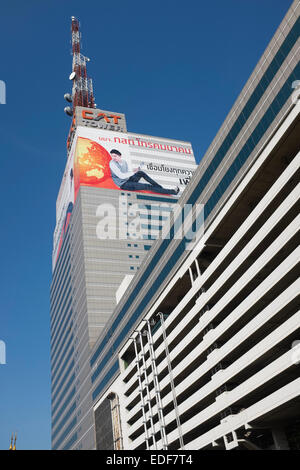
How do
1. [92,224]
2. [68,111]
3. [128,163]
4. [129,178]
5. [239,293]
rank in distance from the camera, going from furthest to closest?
[68,111] → [128,163] → [129,178] → [92,224] → [239,293]

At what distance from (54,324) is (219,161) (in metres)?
124

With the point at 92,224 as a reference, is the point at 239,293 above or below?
below

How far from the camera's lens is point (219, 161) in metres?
46.1

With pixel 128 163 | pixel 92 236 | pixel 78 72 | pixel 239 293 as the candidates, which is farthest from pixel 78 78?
pixel 239 293

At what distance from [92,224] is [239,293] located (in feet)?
286

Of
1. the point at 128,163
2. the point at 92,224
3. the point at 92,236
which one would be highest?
the point at 128,163

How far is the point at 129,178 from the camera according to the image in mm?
135625

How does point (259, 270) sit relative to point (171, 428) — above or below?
above

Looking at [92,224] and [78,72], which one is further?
[78,72]

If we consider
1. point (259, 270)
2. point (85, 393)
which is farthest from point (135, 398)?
point (85, 393)

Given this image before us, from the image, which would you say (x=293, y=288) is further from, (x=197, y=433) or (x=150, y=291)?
(x=150, y=291)

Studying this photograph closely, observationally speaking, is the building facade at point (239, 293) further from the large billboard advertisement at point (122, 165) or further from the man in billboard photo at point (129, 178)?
the large billboard advertisement at point (122, 165)

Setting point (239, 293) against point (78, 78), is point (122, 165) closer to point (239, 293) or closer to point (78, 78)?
point (78, 78)
